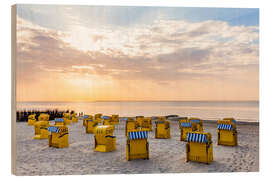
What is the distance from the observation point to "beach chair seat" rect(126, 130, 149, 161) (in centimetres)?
708

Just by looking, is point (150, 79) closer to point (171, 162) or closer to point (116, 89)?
point (116, 89)

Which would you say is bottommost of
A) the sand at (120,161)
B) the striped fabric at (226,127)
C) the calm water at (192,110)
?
the calm water at (192,110)

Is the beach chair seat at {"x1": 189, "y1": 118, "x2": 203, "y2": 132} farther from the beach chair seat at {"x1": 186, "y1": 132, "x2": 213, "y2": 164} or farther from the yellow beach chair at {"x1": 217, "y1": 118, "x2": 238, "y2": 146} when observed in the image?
the beach chair seat at {"x1": 186, "y1": 132, "x2": 213, "y2": 164}

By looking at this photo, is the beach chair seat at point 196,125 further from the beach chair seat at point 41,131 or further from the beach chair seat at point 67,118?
the beach chair seat at point 67,118

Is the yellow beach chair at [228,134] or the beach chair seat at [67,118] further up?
the yellow beach chair at [228,134]

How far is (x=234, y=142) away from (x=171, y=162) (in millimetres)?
3788

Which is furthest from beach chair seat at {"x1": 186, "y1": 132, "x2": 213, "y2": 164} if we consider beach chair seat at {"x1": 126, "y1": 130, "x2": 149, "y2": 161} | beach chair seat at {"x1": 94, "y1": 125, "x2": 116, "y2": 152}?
beach chair seat at {"x1": 94, "y1": 125, "x2": 116, "y2": 152}

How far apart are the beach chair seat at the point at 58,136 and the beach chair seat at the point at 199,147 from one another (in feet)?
17.4

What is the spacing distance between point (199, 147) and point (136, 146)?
2.13 m

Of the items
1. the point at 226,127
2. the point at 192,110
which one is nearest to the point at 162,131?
the point at 226,127

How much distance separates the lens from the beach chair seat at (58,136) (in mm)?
8727

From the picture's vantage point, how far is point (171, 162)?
6902mm

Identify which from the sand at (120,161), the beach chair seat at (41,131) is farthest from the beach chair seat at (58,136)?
the beach chair seat at (41,131)

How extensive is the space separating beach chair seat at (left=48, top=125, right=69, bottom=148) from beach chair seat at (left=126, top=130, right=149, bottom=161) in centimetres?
337
